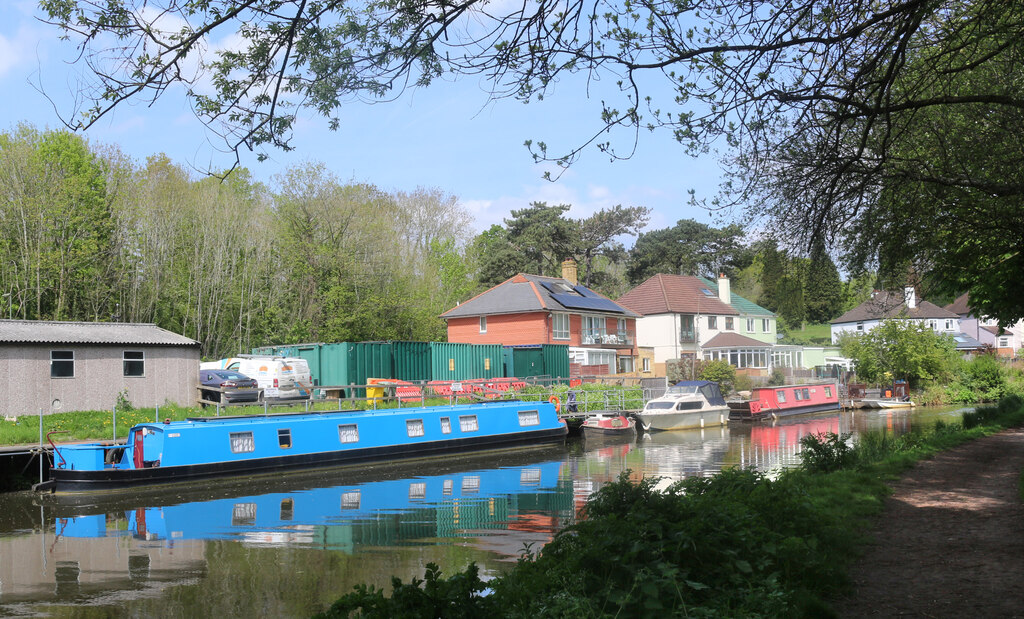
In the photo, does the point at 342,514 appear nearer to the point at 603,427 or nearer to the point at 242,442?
the point at 242,442

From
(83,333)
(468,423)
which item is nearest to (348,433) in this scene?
(468,423)

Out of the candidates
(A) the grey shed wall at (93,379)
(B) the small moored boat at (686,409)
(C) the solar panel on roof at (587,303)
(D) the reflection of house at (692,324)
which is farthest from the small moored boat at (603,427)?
(D) the reflection of house at (692,324)

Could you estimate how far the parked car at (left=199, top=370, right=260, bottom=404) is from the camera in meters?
27.8

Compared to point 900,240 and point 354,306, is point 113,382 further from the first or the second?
point 900,240

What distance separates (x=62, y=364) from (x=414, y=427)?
1085 centimetres

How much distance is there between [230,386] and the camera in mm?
27938

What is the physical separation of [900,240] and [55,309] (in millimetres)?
34436

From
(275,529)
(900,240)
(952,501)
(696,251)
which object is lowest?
(275,529)

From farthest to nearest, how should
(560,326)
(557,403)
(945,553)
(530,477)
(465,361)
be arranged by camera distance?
(560,326)
(465,361)
(557,403)
(530,477)
(945,553)

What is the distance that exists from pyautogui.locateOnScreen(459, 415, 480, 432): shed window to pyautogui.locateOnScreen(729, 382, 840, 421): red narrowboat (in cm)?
1832

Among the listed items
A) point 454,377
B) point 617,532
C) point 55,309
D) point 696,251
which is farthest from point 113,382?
point 696,251

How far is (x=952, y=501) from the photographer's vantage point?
422 inches

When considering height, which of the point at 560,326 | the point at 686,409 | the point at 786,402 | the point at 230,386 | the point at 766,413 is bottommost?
the point at 766,413

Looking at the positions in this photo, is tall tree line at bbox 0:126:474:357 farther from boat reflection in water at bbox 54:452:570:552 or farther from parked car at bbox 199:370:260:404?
boat reflection in water at bbox 54:452:570:552
